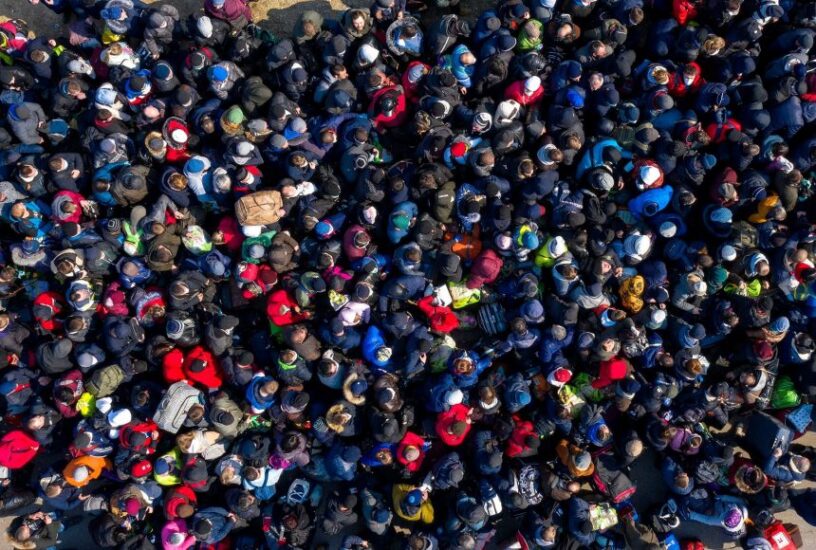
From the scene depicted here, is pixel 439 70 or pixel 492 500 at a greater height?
pixel 439 70

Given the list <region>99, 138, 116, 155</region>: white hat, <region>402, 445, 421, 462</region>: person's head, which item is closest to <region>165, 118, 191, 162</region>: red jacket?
<region>99, 138, 116, 155</region>: white hat

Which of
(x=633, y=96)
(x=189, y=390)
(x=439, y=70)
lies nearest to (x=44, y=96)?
(x=189, y=390)

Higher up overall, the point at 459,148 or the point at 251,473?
the point at 459,148

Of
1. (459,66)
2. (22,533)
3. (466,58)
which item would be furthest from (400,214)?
(22,533)

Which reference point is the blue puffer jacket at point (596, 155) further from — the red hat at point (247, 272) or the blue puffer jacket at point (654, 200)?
the red hat at point (247, 272)

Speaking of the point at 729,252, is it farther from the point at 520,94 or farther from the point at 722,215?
the point at 520,94

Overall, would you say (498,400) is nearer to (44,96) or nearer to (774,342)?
(774,342)

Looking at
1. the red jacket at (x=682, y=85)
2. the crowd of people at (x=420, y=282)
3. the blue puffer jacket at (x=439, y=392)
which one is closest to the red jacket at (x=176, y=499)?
the crowd of people at (x=420, y=282)

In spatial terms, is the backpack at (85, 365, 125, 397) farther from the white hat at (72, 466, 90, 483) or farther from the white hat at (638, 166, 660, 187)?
the white hat at (638, 166, 660, 187)
